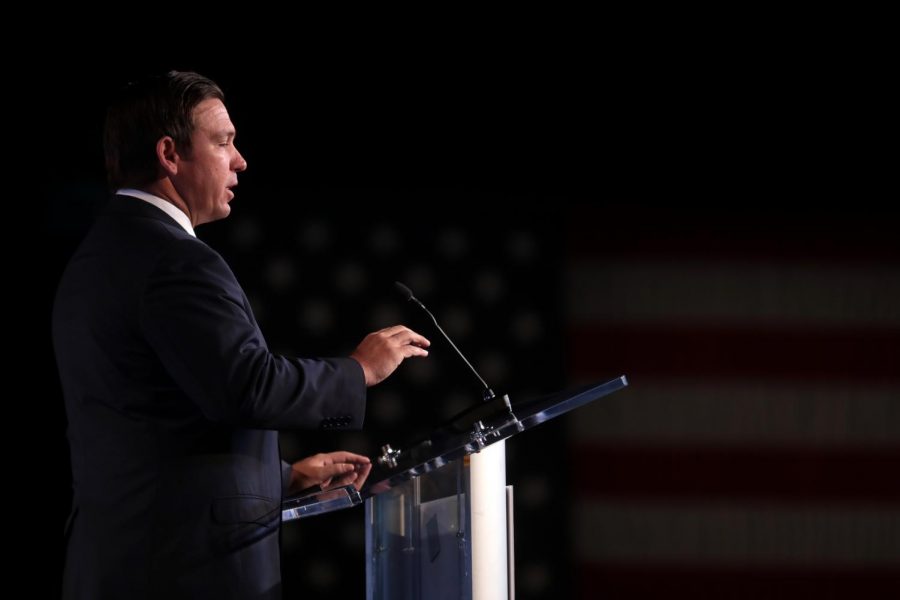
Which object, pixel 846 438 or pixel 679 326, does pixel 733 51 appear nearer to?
pixel 679 326

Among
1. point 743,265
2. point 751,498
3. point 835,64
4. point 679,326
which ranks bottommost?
point 751,498

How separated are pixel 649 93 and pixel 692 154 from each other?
28cm

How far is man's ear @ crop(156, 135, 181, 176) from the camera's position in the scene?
152 cm

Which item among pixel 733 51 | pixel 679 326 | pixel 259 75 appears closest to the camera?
pixel 259 75

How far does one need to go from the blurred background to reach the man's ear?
1.63 metres

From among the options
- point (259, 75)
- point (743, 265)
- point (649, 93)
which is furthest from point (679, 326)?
point (259, 75)

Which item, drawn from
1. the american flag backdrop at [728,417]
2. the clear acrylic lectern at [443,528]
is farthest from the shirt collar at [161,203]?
the american flag backdrop at [728,417]

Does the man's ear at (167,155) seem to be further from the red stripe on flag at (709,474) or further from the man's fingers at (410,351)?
the red stripe on flag at (709,474)

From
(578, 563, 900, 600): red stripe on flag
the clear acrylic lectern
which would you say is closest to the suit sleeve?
the clear acrylic lectern

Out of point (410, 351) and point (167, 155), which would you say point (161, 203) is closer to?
point (167, 155)

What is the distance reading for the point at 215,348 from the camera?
1333 mm

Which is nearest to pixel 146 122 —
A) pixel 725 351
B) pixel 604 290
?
pixel 604 290

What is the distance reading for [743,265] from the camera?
3799 millimetres

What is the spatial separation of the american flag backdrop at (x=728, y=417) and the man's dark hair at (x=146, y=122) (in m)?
2.39
